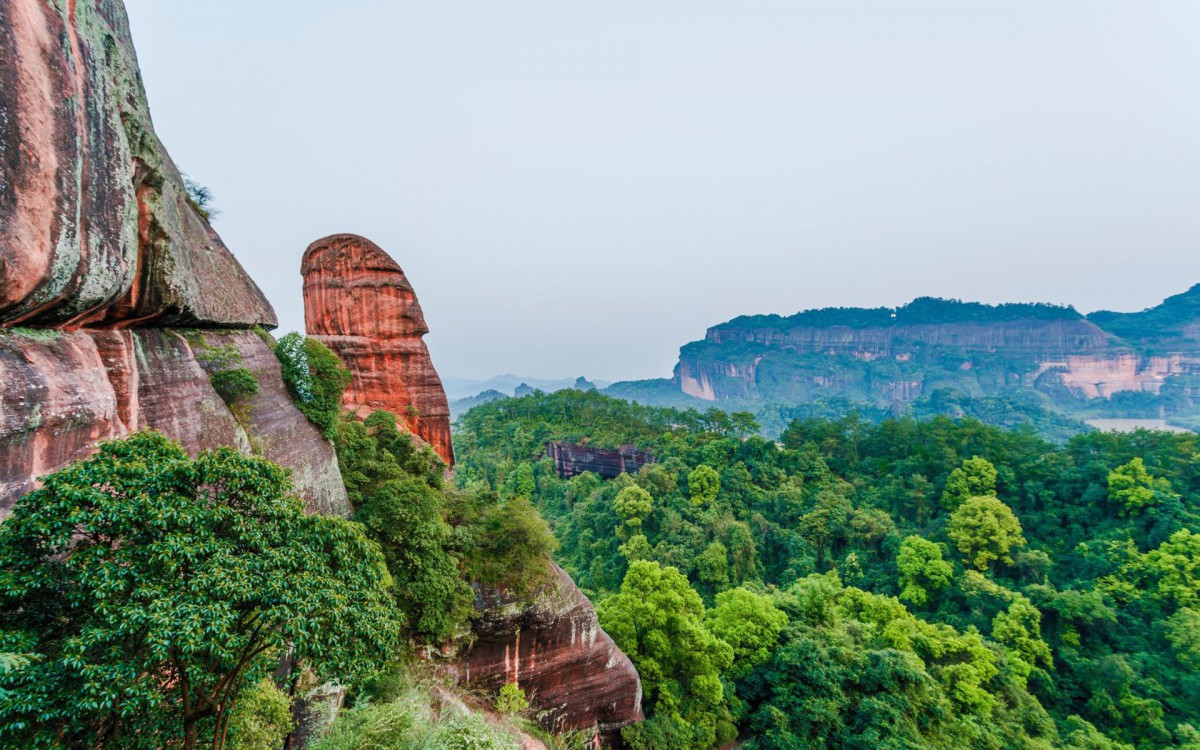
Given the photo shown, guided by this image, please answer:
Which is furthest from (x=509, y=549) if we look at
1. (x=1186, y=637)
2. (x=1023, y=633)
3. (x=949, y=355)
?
(x=949, y=355)

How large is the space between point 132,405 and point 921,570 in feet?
106

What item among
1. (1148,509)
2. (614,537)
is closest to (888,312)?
(1148,509)

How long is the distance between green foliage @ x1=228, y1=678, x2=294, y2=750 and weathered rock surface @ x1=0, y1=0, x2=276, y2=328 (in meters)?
5.88

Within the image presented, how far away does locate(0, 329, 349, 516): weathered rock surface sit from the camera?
5.55 m

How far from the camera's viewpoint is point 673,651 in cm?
1675

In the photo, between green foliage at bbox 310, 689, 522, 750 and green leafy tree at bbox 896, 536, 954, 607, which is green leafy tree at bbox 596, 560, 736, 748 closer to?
green foliage at bbox 310, 689, 522, 750

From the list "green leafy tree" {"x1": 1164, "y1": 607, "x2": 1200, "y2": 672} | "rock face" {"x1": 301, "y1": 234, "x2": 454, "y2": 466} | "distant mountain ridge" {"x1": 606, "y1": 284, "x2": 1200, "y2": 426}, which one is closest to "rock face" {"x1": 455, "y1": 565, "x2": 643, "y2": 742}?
"rock face" {"x1": 301, "y1": 234, "x2": 454, "y2": 466}

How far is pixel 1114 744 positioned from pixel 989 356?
439ft

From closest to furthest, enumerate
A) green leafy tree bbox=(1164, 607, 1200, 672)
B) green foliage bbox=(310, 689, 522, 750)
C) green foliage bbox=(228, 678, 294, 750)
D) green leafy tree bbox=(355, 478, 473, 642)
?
1. green foliage bbox=(228, 678, 294, 750)
2. green foliage bbox=(310, 689, 522, 750)
3. green leafy tree bbox=(355, 478, 473, 642)
4. green leafy tree bbox=(1164, 607, 1200, 672)

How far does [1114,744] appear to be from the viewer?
619 inches

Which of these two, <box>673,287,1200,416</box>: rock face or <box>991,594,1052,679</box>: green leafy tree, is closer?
<box>991,594,1052,679</box>: green leafy tree

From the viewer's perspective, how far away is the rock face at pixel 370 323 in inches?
682

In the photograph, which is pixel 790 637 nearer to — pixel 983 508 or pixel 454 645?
pixel 454 645

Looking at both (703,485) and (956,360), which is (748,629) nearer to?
(703,485)
